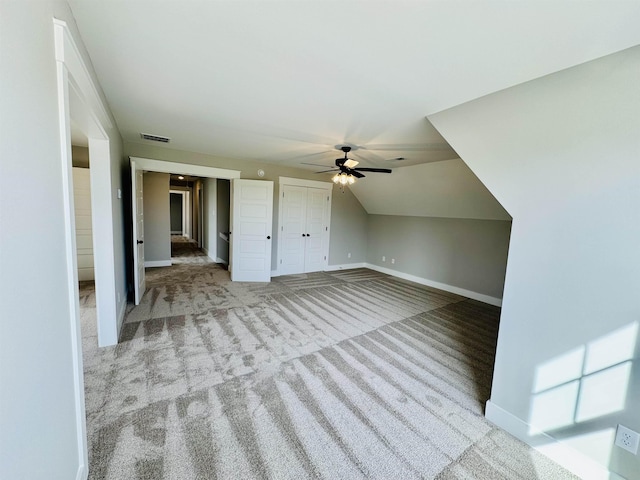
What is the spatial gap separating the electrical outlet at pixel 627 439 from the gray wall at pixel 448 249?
3344mm

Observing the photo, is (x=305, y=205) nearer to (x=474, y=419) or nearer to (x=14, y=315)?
(x=474, y=419)

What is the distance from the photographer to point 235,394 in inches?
79.7

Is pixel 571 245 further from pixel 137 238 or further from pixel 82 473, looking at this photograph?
pixel 137 238

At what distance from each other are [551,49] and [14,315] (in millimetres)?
2655

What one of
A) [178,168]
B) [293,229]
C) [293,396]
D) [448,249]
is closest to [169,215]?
[178,168]

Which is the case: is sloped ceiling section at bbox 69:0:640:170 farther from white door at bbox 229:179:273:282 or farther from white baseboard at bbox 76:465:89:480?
white baseboard at bbox 76:465:89:480

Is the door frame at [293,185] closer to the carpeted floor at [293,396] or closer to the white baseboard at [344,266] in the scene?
the white baseboard at [344,266]

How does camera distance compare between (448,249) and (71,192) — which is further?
(448,249)

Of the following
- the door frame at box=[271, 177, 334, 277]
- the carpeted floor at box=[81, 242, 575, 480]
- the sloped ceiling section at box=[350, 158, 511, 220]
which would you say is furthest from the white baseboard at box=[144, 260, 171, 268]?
the sloped ceiling section at box=[350, 158, 511, 220]

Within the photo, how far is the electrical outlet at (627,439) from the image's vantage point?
1380 mm

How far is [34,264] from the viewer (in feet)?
2.92

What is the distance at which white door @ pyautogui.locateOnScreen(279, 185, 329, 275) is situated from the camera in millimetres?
5801

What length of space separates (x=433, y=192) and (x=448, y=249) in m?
1.25

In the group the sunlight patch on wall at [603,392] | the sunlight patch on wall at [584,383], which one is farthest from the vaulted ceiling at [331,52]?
the sunlight patch on wall at [603,392]
